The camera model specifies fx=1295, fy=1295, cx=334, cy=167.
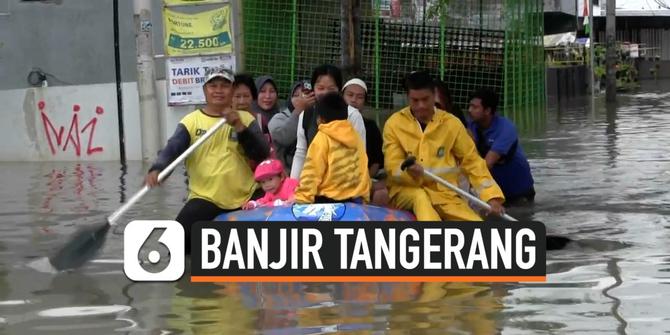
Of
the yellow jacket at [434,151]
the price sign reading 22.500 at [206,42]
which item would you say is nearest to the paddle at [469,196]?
the yellow jacket at [434,151]

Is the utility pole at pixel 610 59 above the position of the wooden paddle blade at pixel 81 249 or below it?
above

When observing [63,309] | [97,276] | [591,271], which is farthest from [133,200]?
[591,271]

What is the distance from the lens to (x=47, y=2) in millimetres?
18359

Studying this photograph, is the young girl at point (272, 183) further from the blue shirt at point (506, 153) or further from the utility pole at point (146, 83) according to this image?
the utility pole at point (146, 83)

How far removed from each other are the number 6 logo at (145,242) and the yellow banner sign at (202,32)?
8535 mm

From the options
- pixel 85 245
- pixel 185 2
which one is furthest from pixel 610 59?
pixel 85 245

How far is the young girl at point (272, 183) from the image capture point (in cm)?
898

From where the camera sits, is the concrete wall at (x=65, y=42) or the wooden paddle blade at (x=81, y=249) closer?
the wooden paddle blade at (x=81, y=249)

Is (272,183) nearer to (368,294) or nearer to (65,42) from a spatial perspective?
(368,294)

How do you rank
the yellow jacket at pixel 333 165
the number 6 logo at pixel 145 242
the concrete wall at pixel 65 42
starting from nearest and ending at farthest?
1. the number 6 logo at pixel 145 242
2. the yellow jacket at pixel 333 165
3. the concrete wall at pixel 65 42

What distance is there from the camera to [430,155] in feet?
30.4

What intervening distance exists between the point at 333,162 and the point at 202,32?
8604 millimetres

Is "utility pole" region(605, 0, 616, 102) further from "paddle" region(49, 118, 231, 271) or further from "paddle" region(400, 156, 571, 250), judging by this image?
"paddle" region(49, 118, 231, 271)

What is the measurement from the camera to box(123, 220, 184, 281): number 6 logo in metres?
7.46
